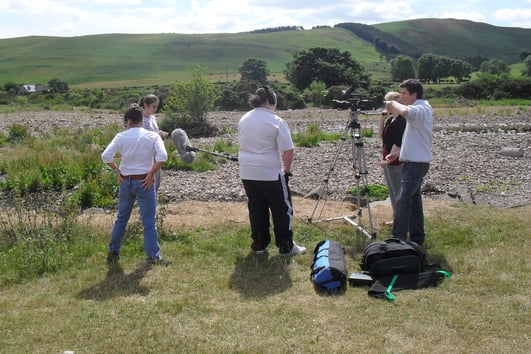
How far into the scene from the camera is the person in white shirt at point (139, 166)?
6.23 meters

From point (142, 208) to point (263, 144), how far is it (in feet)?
5.39

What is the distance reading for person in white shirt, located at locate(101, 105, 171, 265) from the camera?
6230mm

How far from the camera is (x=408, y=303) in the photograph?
5.25 metres

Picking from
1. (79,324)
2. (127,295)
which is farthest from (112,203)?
(79,324)

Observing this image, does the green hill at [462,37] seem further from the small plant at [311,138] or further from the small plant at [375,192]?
the small plant at [375,192]

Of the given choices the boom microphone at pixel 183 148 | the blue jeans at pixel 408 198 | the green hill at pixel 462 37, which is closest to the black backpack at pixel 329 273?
the blue jeans at pixel 408 198

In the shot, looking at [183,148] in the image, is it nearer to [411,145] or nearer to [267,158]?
[267,158]

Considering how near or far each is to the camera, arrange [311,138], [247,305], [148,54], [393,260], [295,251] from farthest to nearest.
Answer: [148,54] → [311,138] → [295,251] → [393,260] → [247,305]

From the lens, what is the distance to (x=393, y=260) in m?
5.87

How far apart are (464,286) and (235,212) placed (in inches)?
170

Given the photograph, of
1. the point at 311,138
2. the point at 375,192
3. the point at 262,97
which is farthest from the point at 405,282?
the point at 311,138

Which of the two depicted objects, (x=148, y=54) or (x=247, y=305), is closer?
(x=247, y=305)

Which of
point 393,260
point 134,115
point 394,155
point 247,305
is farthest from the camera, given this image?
point 394,155

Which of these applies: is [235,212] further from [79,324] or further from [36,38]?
[36,38]
